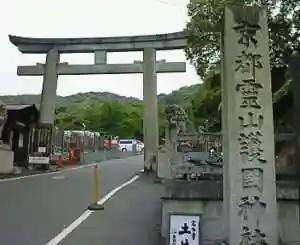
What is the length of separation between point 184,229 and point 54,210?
5.85m

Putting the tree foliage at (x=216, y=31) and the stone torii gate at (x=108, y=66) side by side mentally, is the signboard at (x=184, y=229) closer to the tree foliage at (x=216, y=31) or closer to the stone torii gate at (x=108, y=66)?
the tree foliage at (x=216, y=31)

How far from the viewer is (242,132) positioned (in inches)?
274

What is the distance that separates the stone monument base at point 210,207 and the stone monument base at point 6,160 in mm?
17050

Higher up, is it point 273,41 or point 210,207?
point 273,41

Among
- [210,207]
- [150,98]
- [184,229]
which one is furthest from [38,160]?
[184,229]

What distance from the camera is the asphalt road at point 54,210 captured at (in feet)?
29.5

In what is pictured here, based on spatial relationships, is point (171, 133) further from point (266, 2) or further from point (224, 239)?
point (224, 239)

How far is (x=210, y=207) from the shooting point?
8.06m

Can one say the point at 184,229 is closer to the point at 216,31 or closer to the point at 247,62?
the point at 247,62

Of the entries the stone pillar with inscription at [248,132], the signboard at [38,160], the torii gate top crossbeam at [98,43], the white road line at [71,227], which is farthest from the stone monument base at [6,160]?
the stone pillar with inscription at [248,132]

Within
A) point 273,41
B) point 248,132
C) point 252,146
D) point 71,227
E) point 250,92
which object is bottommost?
point 71,227

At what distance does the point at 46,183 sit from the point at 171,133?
221 inches

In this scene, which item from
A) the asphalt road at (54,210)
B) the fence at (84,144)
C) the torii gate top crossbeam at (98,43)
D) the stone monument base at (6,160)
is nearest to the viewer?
the asphalt road at (54,210)

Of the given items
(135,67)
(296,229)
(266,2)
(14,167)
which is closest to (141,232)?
(296,229)
